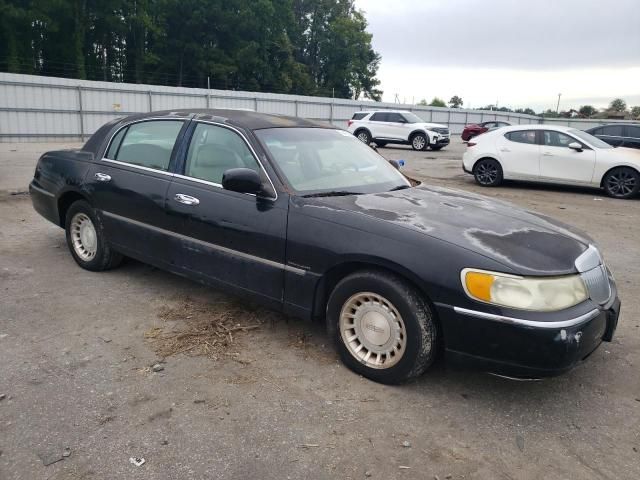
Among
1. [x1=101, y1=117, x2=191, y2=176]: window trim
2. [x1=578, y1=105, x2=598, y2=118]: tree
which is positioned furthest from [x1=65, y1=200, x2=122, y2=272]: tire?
[x1=578, y1=105, x2=598, y2=118]: tree

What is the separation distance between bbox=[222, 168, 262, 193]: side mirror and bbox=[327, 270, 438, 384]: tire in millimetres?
877

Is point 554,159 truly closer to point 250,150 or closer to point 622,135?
point 622,135

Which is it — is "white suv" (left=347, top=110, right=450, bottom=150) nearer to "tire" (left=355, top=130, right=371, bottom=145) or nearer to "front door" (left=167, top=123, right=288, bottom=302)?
"tire" (left=355, top=130, right=371, bottom=145)

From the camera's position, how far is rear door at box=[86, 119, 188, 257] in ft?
14.0

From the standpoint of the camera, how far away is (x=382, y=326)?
3.14 m

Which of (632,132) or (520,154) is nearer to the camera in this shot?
(520,154)

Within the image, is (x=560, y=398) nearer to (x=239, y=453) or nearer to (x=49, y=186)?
(x=239, y=453)

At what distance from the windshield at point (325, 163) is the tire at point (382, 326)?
2.70 feet

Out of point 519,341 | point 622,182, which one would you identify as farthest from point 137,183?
point 622,182

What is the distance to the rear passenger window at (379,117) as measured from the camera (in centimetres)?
2258

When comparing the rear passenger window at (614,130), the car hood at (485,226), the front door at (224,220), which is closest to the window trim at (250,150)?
the front door at (224,220)

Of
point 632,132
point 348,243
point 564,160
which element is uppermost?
point 632,132

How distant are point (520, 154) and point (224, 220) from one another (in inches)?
376

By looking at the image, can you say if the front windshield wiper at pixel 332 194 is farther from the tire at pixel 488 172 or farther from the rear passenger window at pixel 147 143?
the tire at pixel 488 172
